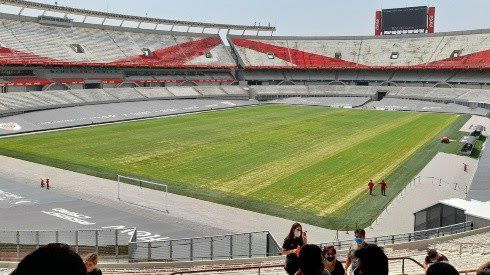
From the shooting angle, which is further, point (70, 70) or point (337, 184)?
point (70, 70)

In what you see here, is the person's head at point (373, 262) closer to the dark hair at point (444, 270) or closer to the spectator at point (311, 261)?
the dark hair at point (444, 270)

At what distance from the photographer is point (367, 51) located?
322ft

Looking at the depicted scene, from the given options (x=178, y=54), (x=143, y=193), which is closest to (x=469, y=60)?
(x=178, y=54)

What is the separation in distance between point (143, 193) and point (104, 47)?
5981 cm

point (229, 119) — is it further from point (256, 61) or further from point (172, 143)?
point (256, 61)

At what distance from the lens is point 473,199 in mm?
21172

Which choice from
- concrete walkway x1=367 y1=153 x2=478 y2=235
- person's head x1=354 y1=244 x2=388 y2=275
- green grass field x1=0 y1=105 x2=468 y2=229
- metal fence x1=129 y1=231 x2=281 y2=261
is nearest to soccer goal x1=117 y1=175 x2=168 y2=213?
green grass field x1=0 y1=105 x2=468 y2=229

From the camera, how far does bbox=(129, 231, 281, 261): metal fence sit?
49.9 ft

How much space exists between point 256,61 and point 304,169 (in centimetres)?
6960

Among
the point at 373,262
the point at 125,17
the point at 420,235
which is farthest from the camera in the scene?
the point at 125,17

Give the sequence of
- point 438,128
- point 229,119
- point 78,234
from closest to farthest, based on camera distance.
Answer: point 78,234
point 438,128
point 229,119

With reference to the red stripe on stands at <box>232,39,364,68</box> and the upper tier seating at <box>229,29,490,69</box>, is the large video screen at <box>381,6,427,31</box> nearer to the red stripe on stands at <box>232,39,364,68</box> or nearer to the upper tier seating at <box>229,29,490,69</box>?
the upper tier seating at <box>229,29,490,69</box>

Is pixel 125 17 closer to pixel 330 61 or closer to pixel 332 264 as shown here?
pixel 330 61

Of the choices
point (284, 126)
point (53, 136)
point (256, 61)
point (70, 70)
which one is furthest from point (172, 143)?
point (256, 61)
